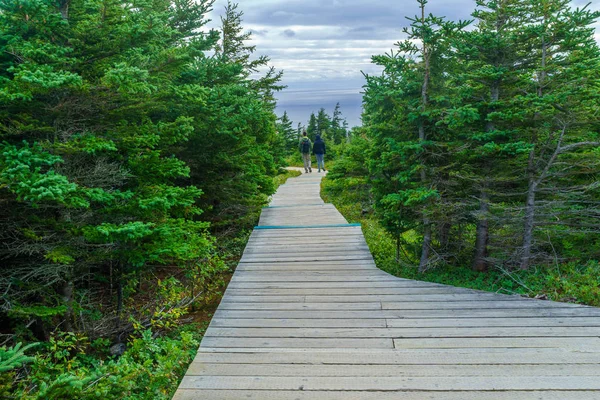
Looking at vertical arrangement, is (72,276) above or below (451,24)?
below

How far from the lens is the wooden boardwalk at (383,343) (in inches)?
131

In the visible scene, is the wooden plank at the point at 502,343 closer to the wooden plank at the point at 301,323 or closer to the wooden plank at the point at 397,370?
the wooden plank at the point at 397,370

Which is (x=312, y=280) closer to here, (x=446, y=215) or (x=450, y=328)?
(x=450, y=328)

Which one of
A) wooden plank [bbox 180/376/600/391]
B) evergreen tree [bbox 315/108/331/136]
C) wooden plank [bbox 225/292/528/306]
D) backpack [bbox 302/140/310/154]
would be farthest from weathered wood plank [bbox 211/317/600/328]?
evergreen tree [bbox 315/108/331/136]

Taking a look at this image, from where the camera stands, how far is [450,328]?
4289 mm

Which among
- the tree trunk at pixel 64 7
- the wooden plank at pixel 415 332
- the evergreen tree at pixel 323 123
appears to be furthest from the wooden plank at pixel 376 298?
the evergreen tree at pixel 323 123

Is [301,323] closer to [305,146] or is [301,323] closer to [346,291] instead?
[346,291]

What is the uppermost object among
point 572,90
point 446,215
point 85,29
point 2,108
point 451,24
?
point 451,24

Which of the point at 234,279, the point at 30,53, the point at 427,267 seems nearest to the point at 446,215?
the point at 427,267

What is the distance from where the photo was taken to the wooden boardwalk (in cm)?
332

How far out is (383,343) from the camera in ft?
13.3

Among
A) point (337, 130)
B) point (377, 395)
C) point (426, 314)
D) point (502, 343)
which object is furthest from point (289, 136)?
point (377, 395)

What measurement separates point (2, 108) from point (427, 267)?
6.71 m

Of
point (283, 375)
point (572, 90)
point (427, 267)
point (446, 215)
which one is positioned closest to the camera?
point (283, 375)
